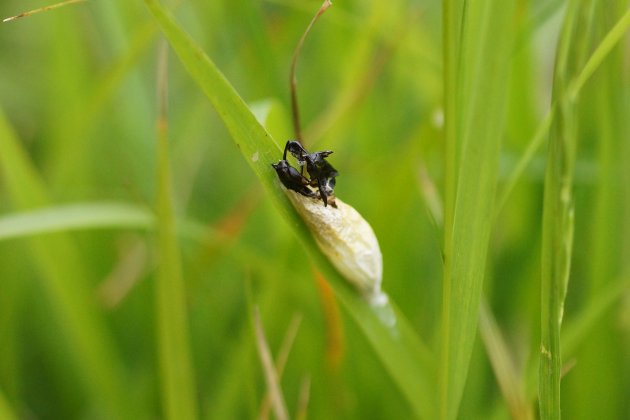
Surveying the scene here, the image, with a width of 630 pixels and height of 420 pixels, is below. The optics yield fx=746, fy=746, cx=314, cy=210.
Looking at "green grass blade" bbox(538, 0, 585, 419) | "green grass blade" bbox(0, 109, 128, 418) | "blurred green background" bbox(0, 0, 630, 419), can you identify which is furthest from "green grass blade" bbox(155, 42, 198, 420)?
"green grass blade" bbox(538, 0, 585, 419)

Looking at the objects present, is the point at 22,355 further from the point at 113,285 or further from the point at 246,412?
the point at 246,412

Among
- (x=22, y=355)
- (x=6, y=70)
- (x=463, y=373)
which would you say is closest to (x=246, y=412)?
(x=22, y=355)

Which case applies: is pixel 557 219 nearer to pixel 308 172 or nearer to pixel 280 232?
pixel 308 172

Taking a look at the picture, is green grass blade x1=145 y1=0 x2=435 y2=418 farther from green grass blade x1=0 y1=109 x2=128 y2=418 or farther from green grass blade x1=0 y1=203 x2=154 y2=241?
green grass blade x1=0 y1=109 x2=128 y2=418

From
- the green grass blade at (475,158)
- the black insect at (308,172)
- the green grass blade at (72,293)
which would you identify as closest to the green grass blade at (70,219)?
the green grass blade at (72,293)

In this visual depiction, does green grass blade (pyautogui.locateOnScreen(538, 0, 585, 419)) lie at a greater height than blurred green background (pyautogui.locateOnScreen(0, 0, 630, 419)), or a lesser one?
lesser

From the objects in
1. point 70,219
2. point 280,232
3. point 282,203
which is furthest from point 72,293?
point 282,203

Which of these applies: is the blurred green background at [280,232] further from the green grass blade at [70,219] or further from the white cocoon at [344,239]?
the white cocoon at [344,239]
